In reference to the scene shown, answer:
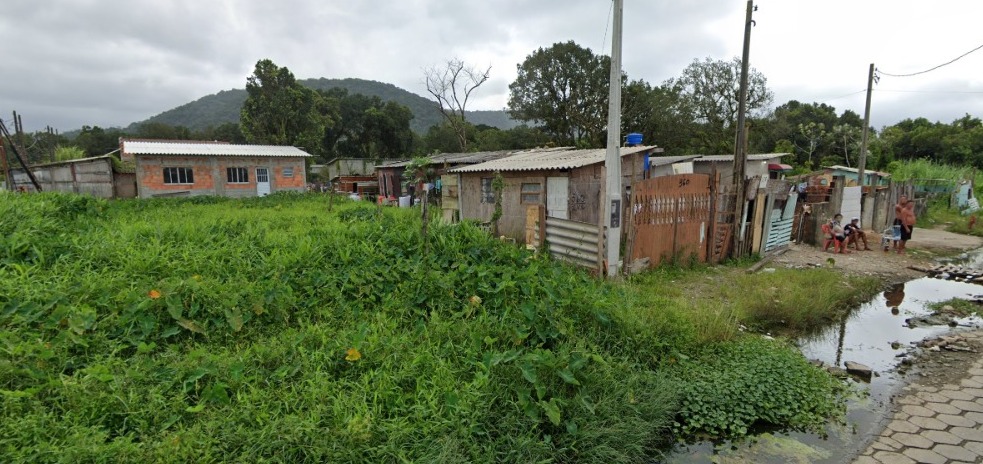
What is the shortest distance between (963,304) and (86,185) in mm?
29796

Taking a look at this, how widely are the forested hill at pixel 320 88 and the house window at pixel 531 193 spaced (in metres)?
59.2

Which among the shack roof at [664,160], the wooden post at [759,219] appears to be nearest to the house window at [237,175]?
the shack roof at [664,160]

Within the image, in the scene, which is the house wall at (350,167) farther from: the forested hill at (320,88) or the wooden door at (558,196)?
the forested hill at (320,88)

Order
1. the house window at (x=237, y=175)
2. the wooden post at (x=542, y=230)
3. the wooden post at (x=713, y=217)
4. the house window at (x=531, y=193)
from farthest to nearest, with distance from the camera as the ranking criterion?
the house window at (x=237, y=175) → the house window at (x=531, y=193) → the wooden post at (x=713, y=217) → the wooden post at (x=542, y=230)

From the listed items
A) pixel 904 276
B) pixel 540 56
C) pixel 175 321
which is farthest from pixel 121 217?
pixel 540 56

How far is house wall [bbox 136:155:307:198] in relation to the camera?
1944 centimetres

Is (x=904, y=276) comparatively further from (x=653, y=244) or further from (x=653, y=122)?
(x=653, y=122)

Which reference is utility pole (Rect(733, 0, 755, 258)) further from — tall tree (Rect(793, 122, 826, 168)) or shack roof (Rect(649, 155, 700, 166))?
tall tree (Rect(793, 122, 826, 168))

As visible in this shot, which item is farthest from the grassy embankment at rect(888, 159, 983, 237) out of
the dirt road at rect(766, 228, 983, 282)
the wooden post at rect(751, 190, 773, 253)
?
the wooden post at rect(751, 190, 773, 253)

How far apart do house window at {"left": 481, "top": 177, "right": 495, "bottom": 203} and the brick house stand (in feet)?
52.8

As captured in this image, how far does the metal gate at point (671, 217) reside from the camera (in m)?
7.83

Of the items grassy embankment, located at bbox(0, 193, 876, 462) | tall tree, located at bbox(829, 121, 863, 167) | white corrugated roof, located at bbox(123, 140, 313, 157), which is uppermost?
tall tree, located at bbox(829, 121, 863, 167)

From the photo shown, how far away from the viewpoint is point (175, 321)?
4160 millimetres

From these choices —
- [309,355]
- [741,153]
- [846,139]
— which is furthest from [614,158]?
[846,139]
